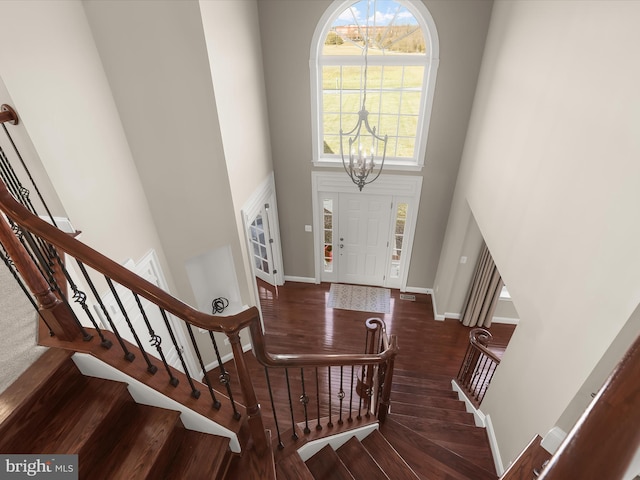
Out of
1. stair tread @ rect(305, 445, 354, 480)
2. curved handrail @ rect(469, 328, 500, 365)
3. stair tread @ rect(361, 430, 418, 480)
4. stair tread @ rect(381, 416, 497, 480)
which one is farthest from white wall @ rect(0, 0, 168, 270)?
curved handrail @ rect(469, 328, 500, 365)

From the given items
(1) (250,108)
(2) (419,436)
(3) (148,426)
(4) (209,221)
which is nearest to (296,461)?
(3) (148,426)

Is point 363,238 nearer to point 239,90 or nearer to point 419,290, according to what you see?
point 419,290

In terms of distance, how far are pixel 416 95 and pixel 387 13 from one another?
1.09 m

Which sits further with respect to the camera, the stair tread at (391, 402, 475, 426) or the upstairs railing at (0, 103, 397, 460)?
the stair tread at (391, 402, 475, 426)

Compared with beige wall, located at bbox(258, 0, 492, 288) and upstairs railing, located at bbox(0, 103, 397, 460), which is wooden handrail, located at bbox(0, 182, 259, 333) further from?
beige wall, located at bbox(258, 0, 492, 288)

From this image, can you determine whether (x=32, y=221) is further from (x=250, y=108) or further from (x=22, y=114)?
(x=250, y=108)

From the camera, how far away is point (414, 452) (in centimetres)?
274

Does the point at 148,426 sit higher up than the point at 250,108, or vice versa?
the point at 250,108

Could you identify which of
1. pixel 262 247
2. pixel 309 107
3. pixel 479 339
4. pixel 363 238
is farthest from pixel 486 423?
pixel 309 107

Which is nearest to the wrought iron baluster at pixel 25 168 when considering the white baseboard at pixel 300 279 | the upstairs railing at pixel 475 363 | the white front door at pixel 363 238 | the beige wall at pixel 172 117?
the beige wall at pixel 172 117

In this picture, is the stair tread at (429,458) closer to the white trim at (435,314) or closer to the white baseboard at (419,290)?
the white trim at (435,314)

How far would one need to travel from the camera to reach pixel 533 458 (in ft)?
4.98

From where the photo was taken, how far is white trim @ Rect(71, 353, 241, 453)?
5.66ft

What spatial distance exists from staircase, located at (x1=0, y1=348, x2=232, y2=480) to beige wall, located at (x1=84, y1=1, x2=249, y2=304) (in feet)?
7.70
